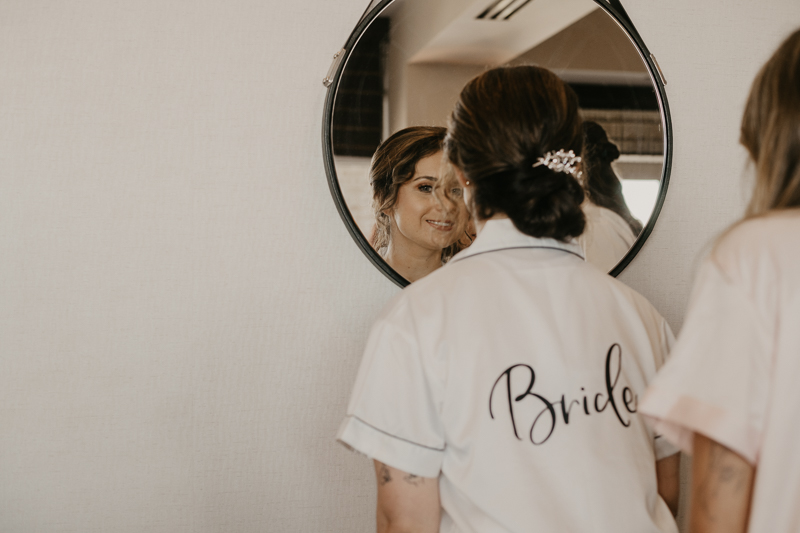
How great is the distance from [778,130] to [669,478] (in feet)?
1.73

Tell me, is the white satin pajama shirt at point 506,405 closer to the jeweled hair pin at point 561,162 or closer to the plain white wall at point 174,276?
the jeweled hair pin at point 561,162

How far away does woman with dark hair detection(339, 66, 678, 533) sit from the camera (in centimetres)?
73

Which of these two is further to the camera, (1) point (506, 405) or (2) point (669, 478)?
(2) point (669, 478)

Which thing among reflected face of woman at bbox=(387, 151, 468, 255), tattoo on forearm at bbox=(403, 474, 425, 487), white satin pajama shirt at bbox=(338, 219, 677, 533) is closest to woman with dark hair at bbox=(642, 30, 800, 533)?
white satin pajama shirt at bbox=(338, 219, 677, 533)

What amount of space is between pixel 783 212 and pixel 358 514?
869mm

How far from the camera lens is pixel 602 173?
3.88ft

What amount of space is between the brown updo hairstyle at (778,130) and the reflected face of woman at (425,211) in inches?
21.4

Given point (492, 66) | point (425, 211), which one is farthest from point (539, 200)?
point (492, 66)


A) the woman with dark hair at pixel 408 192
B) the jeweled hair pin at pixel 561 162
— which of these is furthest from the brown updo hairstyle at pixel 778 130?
the woman with dark hair at pixel 408 192

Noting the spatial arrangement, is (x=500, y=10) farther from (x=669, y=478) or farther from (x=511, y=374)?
(x=669, y=478)

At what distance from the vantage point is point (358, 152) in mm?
1068

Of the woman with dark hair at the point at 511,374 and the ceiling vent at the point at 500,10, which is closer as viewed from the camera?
the woman with dark hair at the point at 511,374

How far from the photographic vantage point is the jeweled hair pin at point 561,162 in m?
0.75

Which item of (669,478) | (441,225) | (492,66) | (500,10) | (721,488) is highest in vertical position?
(500,10)
